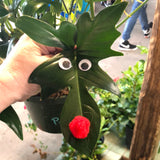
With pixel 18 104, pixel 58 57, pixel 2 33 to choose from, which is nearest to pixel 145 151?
pixel 58 57

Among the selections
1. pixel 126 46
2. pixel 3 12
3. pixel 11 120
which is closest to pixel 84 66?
pixel 11 120

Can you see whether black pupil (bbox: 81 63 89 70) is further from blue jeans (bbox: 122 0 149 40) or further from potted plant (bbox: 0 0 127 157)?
blue jeans (bbox: 122 0 149 40)

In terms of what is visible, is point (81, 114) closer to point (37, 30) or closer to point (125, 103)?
point (37, 30)

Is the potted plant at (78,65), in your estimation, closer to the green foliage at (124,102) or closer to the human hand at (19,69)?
the human hand at (19,69)

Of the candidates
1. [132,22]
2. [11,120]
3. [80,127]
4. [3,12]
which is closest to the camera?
[80,127]

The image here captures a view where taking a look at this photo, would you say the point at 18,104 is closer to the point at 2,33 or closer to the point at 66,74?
the point at 2,33

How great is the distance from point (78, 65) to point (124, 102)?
0.69 metres

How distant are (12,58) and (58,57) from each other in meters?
0.11

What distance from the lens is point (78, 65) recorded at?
1.55 feet

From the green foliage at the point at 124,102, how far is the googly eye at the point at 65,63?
0.60m

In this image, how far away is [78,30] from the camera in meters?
0.42

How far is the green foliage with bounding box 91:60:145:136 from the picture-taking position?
1.07 metres

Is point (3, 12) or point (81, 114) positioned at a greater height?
point (3, 12)

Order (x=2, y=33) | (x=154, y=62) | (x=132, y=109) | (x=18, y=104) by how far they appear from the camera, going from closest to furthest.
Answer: (x=154, y=62) → (x=2, y=33) → (x=132, y=109) → (x=18, y=104)
